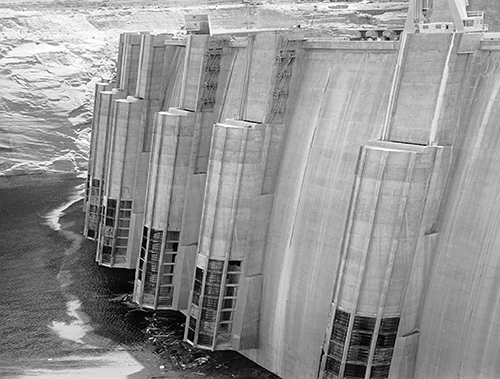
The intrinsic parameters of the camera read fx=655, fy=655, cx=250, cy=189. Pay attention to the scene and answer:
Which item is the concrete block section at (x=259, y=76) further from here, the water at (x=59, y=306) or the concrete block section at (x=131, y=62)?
the concrete block section at (x=131, y=62)

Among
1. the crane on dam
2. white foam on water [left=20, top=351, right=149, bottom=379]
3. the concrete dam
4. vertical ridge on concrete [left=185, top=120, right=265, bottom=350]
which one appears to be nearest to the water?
white foam on water [left=20, top=351, right=149, bottom=379]

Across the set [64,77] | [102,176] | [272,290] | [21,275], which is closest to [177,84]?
[102,176]

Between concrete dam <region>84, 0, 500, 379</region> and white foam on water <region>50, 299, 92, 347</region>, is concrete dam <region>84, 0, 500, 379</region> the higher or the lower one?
the higher one

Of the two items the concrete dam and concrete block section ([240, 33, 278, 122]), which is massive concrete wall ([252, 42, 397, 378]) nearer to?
the concrete dam

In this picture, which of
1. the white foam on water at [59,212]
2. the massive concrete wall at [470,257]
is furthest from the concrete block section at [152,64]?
the massive concrete wall at [470,257]

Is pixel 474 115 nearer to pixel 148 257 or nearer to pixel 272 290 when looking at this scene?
pixel 272 290
